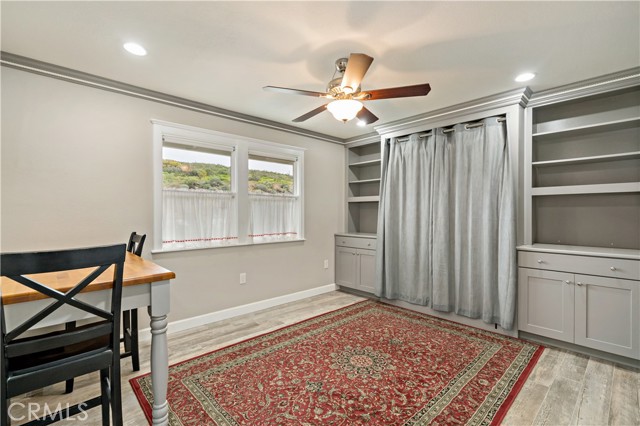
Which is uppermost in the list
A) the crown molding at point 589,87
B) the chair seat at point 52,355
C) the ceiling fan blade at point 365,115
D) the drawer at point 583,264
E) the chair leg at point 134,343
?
the crown molding at point 589,87

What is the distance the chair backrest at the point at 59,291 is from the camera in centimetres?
124

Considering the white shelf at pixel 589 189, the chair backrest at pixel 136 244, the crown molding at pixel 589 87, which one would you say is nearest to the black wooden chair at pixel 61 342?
the chair backrest at pixel 136 244

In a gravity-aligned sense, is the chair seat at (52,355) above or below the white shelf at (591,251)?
below

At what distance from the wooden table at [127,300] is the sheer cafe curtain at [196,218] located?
1.37m

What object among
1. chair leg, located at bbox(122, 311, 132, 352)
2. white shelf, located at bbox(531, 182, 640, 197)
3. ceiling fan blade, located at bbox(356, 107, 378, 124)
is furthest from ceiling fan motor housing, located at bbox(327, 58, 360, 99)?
chair leg, located at bbox(122, 311, 132, 352)

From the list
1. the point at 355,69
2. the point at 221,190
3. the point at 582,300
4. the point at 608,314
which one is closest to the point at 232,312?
the point at 221,190

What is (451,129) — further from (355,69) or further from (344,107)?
(355,69)

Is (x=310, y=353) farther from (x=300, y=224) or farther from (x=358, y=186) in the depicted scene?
(x=358, y=186)

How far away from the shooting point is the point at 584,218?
305 centimetres

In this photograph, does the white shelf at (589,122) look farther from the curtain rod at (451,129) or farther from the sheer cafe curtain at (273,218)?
the sheer cafe curtain at (273,218)

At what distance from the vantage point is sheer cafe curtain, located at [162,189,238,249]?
323 centimetres

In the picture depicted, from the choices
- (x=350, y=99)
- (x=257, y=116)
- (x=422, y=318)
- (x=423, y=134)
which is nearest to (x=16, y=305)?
(x=350, y=99)

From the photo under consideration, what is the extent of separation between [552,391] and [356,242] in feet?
9.31

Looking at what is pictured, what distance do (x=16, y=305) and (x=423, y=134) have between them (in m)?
3.93
